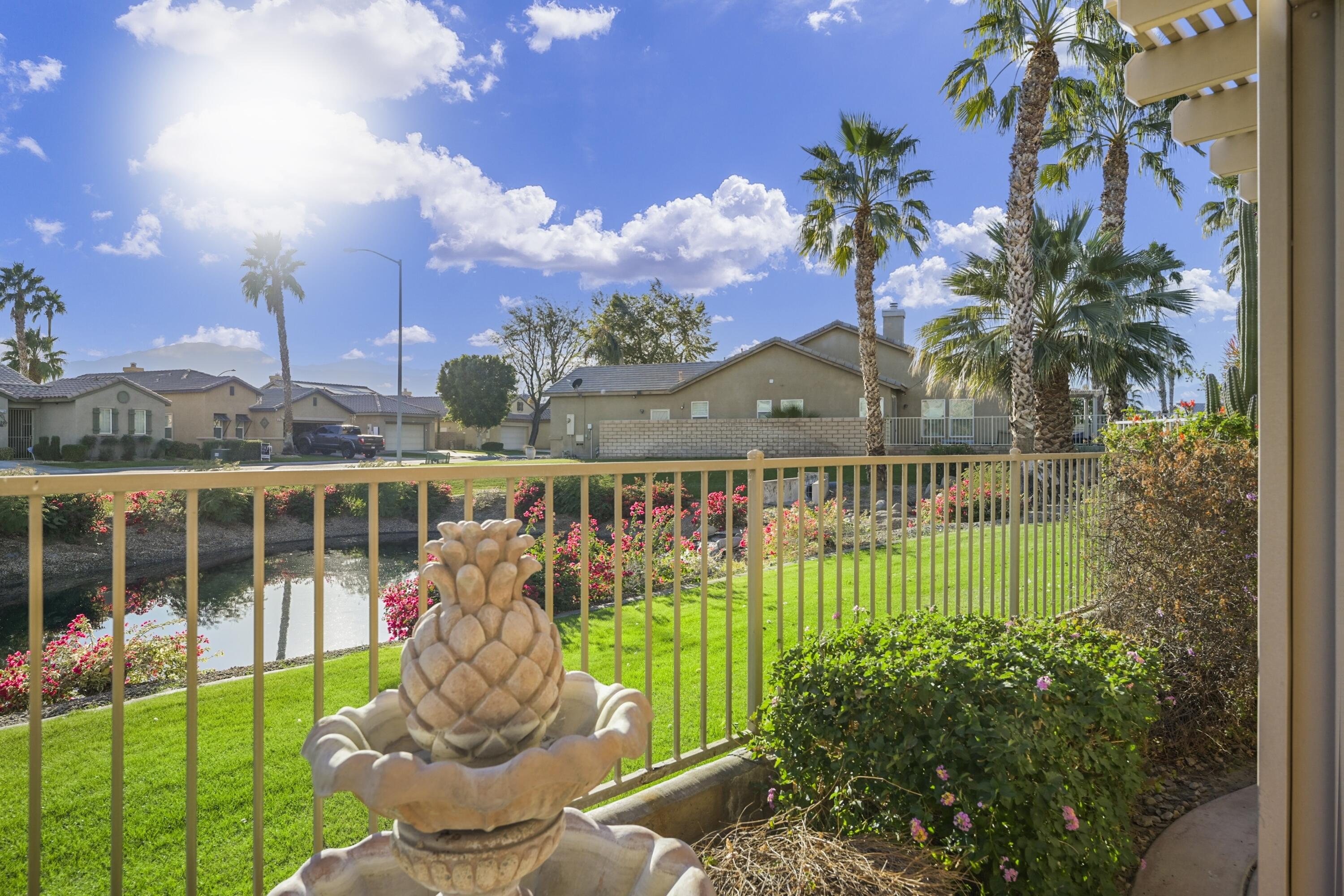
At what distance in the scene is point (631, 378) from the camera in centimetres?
2933

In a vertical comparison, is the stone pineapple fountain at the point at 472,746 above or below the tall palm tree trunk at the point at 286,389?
below

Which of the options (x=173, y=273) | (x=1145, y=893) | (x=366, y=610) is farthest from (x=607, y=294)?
(x=173, y=273)

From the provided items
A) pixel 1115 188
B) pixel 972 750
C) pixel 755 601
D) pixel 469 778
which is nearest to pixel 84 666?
pixel 755 601

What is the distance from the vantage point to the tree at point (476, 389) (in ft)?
136

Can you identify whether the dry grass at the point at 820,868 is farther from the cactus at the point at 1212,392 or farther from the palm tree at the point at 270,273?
the palm tree at the point at 270,273

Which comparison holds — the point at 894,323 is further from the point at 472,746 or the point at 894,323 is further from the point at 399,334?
the point at 472,746

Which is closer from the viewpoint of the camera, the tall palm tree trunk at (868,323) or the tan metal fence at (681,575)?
the tan metal fence at (681,575)

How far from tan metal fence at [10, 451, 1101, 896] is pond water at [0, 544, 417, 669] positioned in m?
3.23

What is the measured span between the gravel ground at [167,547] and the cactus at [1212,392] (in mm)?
10039

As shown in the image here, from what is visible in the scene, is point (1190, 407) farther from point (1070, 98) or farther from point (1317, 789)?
point (1070, 98)

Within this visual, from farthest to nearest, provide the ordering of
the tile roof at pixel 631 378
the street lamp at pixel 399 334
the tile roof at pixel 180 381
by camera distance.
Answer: the tile roof at pixel 180 381, the tile roof at pixel 631 378, the street lamp at pixel 399 334

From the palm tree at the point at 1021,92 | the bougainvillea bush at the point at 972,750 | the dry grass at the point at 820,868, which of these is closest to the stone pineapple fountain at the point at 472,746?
the dry grass at the point at 820,868

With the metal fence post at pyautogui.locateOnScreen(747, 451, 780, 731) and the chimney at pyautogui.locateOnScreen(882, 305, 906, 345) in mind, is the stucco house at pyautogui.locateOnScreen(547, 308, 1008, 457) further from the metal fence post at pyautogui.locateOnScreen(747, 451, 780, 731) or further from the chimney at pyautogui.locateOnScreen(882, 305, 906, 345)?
the metal fence post at pyautogui.locateOnScreen(747, 451, 780, 731)

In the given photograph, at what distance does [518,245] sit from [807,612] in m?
96.7
